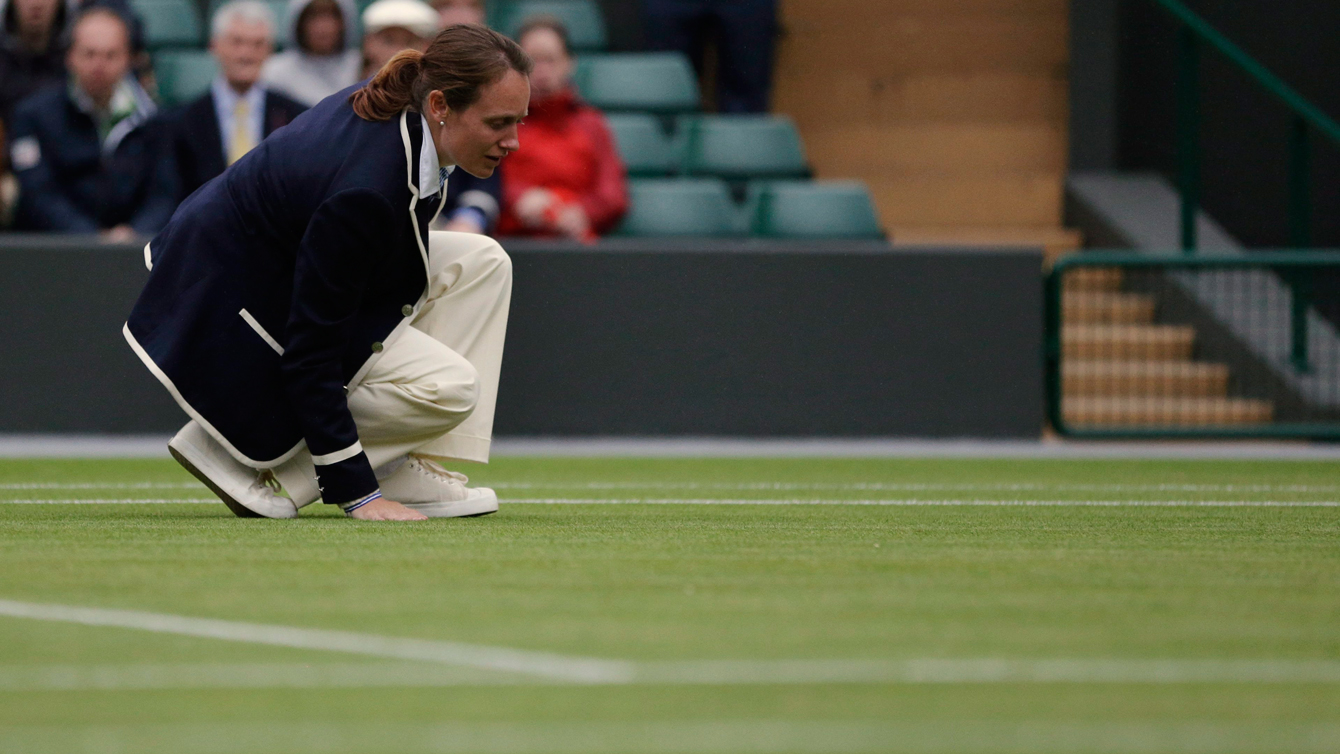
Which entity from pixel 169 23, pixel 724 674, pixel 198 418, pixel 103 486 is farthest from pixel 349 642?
pixel 169 23

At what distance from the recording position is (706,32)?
973cm

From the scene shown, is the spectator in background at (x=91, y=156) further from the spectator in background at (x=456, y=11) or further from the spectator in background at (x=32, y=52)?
the spectator in background at (x=456, y=11)

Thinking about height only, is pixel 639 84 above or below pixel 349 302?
above

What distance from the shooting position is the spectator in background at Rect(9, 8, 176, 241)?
A: 777 cm

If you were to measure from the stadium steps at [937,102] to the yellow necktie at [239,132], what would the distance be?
12.4 feet

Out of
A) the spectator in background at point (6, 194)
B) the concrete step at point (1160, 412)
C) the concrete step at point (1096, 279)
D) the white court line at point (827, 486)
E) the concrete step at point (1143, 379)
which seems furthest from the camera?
the concrete step at point (1096, 279)

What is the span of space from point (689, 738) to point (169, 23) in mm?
8645

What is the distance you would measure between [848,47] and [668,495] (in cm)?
584

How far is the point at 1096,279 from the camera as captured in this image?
8.48 m

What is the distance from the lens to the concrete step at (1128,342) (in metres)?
8.41

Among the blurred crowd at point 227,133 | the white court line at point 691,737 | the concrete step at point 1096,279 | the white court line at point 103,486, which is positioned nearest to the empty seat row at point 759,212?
the blurred crowd at point 227,133

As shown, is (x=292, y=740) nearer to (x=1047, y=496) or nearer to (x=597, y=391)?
(x=1047, y=496)

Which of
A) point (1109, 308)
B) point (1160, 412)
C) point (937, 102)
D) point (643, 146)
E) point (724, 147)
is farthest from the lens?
point (937, 102)

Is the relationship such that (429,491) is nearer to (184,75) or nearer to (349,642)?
(349,642)
